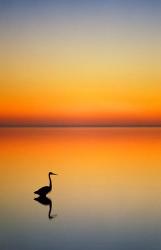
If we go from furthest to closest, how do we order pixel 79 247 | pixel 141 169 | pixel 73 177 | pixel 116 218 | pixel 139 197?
1. pixel 141 169
2. pixel 73 177
3. pixel 139 197
4. pixel 116 218
5. pixel 79 247

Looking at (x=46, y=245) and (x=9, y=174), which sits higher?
(x=9, y=174)

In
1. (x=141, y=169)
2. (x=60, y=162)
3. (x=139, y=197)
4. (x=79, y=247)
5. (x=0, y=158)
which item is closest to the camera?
(x=79, y=247)

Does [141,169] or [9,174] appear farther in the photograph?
[141,169]

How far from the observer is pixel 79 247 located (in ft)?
13.0

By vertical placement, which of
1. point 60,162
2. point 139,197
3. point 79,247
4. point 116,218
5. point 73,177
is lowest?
point 79,247

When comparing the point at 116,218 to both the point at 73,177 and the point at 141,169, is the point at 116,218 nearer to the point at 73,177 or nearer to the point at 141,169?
the point at 73,177

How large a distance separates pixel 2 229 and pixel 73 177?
3222 millimetres

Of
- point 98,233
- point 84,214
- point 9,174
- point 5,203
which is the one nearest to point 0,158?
point 9,174

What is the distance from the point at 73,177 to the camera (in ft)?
25.0

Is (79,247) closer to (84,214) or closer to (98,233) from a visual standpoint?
(98,233)

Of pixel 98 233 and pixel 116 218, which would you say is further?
pixel 116 218

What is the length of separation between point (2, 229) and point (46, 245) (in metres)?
0.61

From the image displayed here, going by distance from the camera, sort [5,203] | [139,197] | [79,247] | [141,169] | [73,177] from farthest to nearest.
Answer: [141,169] → [73,177] → [139,197] → [5,203] → [79,247]

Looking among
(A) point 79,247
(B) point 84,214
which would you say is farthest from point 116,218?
(A) point 79,247
